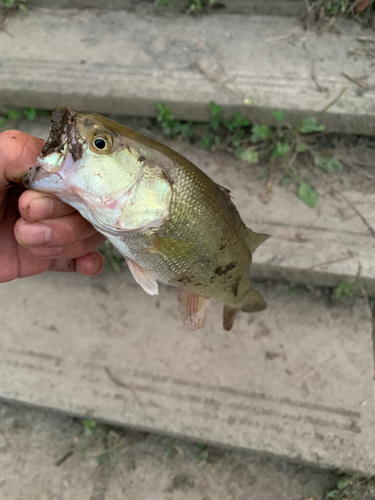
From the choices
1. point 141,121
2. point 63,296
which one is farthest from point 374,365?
point 141,121

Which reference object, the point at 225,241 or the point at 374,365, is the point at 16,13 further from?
the point at 374,365

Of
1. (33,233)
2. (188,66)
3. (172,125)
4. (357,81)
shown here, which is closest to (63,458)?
(33,233)

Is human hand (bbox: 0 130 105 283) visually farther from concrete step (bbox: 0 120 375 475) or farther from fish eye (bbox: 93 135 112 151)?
concrete step (bbox: 0 120 375 475)

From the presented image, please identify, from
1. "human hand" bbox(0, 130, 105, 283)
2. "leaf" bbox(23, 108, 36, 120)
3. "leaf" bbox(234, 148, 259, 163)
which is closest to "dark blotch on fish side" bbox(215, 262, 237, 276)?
"human hand" bbox(0, 130, 105, 283)

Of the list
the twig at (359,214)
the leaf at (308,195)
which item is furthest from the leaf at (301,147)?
the twig at (359,214)

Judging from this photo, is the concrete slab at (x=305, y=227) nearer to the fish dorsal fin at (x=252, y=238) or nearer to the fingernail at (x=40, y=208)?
the fish dorsal fin at (x=252, y=238)

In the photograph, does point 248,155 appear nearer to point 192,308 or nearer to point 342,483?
point 192,308
